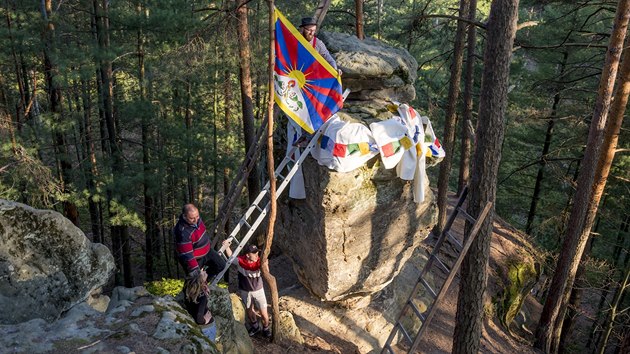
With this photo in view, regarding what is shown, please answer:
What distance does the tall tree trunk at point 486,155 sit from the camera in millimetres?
5359

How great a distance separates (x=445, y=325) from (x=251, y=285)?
650 cm

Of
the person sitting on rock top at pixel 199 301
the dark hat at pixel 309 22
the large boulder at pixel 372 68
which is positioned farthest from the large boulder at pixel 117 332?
the large boulder at pixel 372 68

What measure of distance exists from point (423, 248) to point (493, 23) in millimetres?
8417

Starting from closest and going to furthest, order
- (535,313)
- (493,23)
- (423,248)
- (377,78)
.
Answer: (493,23)
(377,78)
(423,248)
(535,313)

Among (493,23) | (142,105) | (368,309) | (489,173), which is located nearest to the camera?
(493,23)

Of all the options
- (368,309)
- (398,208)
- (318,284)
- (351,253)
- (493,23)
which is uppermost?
(493,23)

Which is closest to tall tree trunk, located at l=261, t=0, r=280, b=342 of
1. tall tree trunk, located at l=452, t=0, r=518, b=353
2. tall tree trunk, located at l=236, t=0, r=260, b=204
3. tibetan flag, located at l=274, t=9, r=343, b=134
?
tibetan flag, located at l=274, t=9, r=343, b=134

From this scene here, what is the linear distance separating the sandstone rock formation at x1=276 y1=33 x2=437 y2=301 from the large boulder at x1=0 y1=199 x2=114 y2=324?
3.73 meters

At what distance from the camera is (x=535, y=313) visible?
1503 centimetres

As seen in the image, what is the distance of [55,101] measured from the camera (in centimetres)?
1073

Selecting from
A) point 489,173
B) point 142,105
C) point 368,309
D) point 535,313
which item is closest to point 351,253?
point 368,309

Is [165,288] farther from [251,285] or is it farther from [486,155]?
[486,155]

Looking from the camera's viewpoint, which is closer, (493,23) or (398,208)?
(493,23)

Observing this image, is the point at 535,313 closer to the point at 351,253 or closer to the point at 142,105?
the point at 351,253
